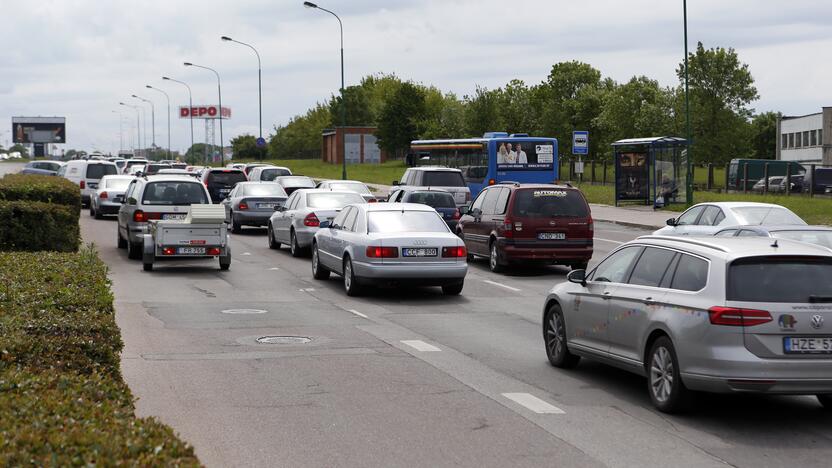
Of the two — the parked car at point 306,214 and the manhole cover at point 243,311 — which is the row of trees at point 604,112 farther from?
the manhole cover at point 243,311

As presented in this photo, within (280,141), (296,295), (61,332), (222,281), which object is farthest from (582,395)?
(280,141)

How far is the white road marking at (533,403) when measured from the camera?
873cm

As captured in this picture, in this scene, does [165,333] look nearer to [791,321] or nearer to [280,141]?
[791,321]

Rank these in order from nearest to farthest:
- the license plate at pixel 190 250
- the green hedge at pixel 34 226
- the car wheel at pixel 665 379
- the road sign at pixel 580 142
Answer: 1. the car wheel at pixel 665 379
2. the green hedge at pixel 34 226
3. the license plate at pixel 190 250
4. the road sign at pixel 580 142

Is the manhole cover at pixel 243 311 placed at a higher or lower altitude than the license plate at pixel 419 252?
lower

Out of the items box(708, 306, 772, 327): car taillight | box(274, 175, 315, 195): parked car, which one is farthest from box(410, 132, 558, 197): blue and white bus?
box(708, 306, 772, 327): car taillight

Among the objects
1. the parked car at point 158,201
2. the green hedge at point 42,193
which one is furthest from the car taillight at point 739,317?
the parked car at point 158,201

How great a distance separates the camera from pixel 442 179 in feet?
112

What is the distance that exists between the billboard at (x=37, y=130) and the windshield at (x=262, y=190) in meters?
175

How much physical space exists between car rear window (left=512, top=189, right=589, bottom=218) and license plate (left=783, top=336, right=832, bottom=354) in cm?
1295

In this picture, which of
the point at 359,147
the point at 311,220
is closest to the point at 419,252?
the point at 311,220

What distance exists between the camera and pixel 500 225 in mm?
21266

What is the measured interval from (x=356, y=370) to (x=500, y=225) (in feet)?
36.1

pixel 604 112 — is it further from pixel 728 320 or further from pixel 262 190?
pixel 728 320
